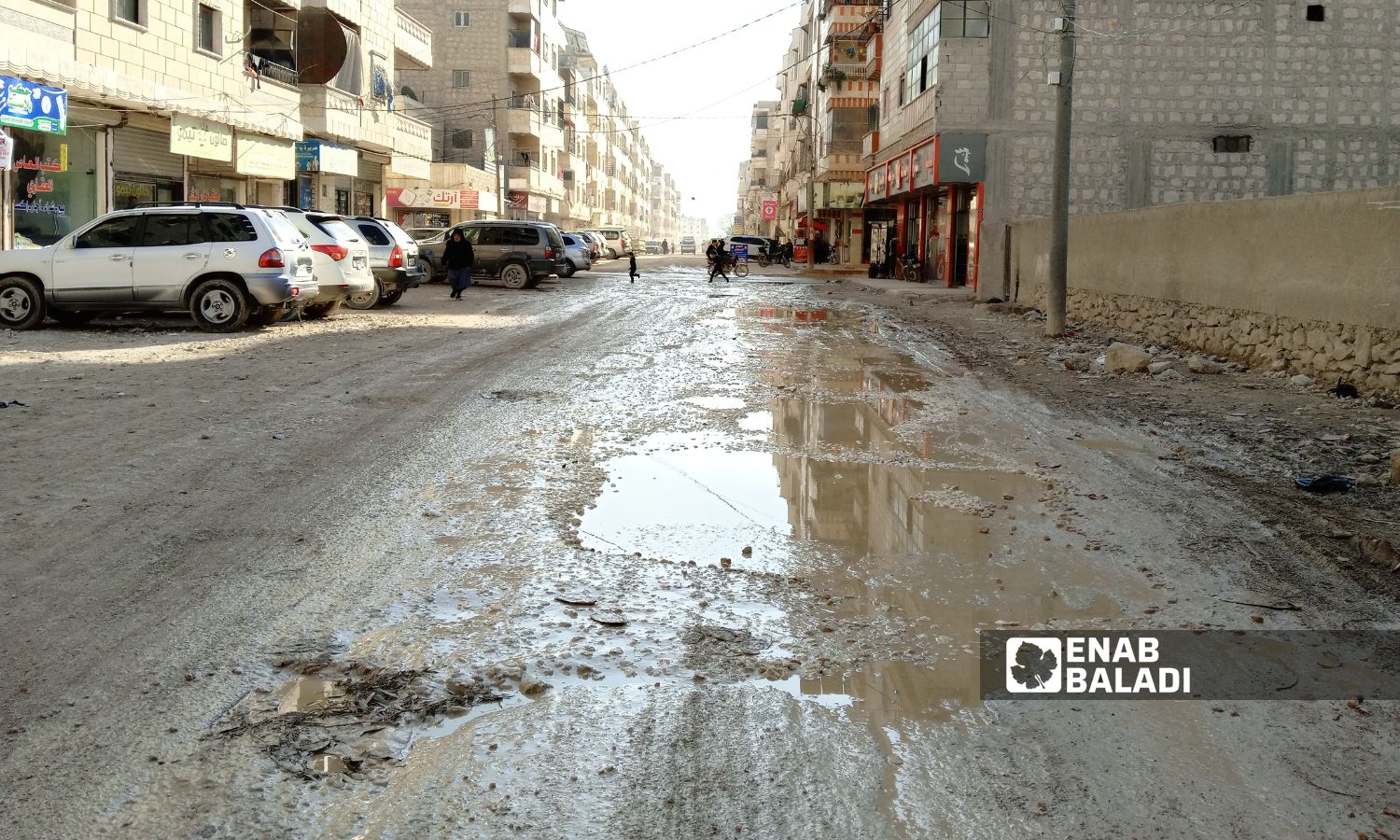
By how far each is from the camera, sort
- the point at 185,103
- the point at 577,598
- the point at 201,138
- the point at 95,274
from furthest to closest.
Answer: the point at 201,138
the point at 185,103
the point at 95,274
the point at 577,598

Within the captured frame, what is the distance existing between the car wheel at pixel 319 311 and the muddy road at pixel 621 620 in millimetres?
9673

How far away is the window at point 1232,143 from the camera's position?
31688mm

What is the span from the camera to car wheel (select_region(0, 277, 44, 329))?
16219 mm

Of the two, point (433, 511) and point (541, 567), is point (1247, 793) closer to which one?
point (541, 567)

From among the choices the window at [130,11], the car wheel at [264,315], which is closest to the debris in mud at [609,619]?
the car wheel at [264,315]

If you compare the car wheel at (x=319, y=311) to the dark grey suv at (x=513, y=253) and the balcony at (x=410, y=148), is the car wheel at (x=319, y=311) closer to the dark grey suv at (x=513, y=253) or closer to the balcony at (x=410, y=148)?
the dark grey suv at (x=513, y=253)

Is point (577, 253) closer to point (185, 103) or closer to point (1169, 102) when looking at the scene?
point (185, 103)

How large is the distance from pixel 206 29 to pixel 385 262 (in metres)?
9.26

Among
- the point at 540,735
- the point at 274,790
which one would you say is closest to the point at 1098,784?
the point at 540,735

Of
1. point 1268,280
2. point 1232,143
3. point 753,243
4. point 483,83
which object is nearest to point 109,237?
point 1268,280

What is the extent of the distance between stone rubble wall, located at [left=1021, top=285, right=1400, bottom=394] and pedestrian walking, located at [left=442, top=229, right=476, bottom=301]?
14227 millimetres

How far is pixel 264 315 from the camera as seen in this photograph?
1708cm

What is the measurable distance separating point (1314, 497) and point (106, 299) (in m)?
15.1

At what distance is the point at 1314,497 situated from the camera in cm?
715
